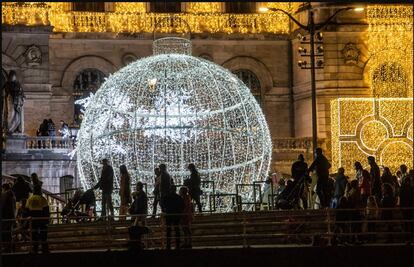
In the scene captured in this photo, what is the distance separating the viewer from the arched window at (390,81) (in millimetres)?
51125

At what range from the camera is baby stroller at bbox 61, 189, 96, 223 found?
105 feet

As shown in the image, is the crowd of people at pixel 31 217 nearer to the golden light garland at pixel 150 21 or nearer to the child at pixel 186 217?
the child at pixel 186 217

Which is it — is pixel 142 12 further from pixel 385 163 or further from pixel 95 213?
pixel 95 213

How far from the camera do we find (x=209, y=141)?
112ft

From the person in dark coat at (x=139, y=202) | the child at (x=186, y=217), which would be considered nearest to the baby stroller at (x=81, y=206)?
the person in dark coat at (x=139, y=202)

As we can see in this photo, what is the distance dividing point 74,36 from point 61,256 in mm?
25082

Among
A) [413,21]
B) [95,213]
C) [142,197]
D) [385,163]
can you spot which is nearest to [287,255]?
[142,197]

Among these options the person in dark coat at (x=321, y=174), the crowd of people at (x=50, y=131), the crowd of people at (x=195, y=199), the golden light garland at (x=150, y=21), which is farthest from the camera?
the golden light garland at (x=150, y=21)

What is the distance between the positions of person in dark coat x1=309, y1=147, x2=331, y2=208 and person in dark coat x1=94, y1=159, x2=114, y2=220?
14.8 ft

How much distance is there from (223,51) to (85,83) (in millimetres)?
5533

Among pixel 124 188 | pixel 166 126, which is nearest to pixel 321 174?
pixel 166 126

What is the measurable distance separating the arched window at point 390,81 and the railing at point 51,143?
467 inches

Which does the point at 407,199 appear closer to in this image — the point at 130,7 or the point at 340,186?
the point at 340,186

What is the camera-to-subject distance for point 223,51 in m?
53.2
